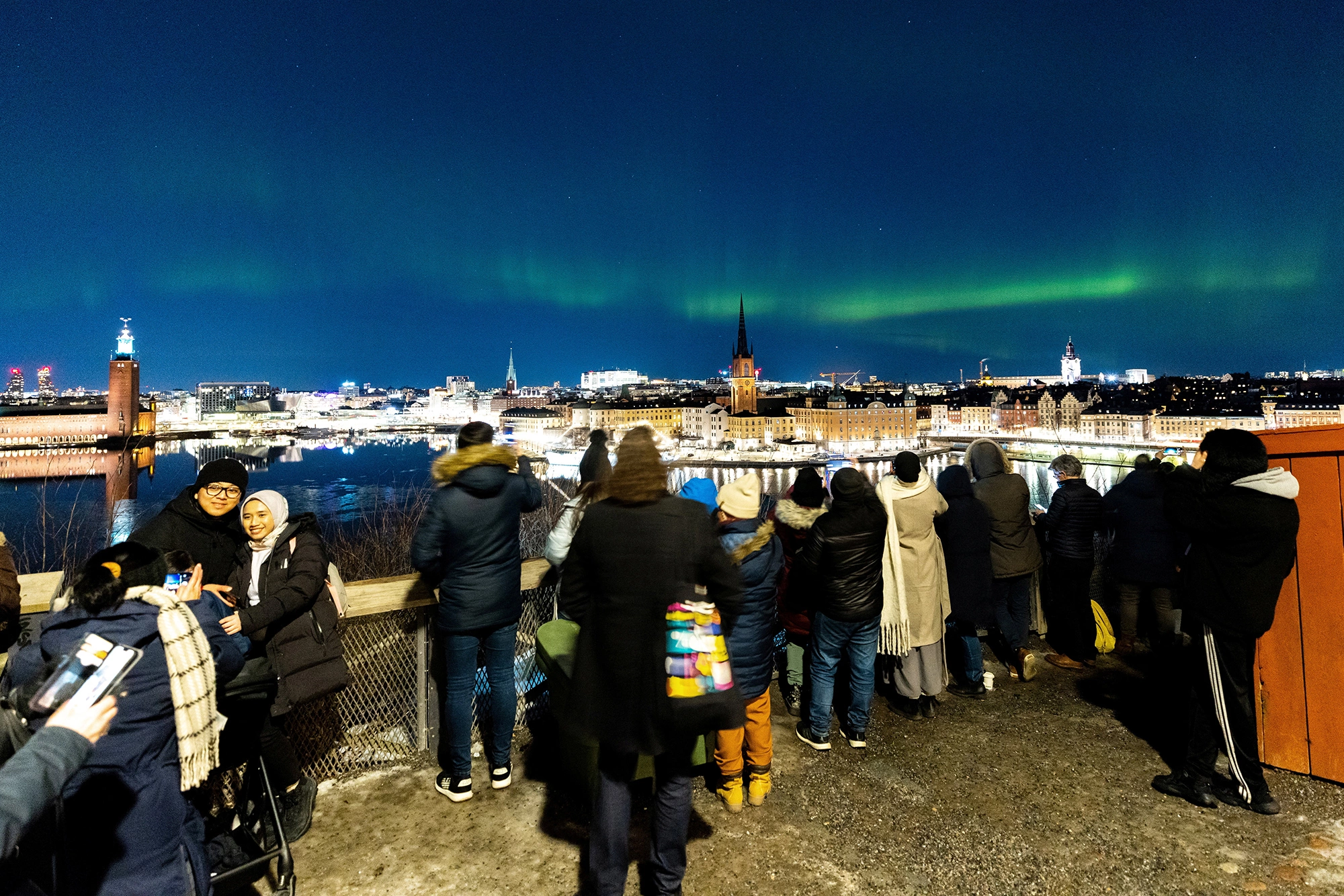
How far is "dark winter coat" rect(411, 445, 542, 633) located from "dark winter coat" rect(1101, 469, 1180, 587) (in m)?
3.80

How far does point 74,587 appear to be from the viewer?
1482mm

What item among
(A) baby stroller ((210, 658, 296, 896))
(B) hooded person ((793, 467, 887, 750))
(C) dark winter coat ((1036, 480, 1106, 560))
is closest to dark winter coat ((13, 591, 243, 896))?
(A) baby stroller ((210, 658, 296, 896))

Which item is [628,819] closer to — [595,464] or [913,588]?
[595,464]

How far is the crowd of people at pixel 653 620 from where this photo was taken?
1.56 metres

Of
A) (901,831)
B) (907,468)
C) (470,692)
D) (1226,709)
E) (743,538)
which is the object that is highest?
(907,468)

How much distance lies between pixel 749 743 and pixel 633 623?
120 cm

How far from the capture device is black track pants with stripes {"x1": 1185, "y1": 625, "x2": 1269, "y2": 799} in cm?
267

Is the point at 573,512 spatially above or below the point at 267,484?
above

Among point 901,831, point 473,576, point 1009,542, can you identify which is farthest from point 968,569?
point 473,576

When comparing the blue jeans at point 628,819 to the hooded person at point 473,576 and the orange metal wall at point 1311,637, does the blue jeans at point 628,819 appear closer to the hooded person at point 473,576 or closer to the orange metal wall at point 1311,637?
the hooded person at point 473,576

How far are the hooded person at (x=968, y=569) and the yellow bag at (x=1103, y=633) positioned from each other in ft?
3.57

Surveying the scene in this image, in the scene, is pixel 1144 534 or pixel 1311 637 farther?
pixel 1144 534

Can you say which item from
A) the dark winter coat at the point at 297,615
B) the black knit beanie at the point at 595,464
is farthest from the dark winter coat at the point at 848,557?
the dark winter coat at the point at 297,615

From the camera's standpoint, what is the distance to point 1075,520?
14.0 ft
